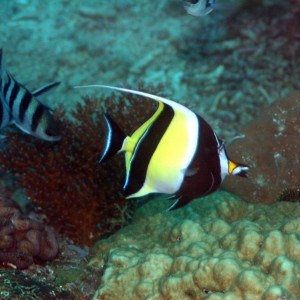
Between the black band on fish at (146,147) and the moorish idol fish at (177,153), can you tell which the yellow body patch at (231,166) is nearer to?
the moorish idol fish at (177,153)

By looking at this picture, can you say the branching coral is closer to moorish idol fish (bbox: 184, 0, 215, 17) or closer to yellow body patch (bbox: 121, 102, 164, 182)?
moorish idol fish (bbox: 184, 0, 215, 17)

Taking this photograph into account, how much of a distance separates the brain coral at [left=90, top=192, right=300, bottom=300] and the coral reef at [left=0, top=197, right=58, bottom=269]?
0.45m

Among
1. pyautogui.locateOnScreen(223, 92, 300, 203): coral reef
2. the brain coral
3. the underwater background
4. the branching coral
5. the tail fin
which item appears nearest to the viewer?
the tail fin

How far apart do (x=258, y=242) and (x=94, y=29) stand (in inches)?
245

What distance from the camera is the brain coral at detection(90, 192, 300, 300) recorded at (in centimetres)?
259

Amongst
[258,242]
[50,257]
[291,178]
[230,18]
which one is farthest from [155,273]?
[230,18]

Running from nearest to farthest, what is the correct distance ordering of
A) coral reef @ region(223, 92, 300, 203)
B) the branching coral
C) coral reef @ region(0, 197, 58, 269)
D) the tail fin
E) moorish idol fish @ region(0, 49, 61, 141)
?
the tail fin < coral reef @ region(0, 197, 58, 269) < moorish idol fish @ region(0, 49, 61, 141) < coral reef @ region(223, 92, 300, 203) < the branching coral

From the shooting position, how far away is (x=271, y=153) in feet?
14.1

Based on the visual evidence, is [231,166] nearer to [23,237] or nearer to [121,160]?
[23,237]

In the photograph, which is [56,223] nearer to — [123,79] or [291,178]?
[291,178]

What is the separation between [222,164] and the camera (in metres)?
2.12

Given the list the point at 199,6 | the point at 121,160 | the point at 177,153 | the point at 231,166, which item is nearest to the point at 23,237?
the point at 121,160

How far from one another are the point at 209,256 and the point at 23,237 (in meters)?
1.80

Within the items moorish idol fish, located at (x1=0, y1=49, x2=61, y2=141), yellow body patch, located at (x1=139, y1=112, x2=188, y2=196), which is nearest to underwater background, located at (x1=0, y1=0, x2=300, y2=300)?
moorish idol fish, located at (x1=0, y1=49, x2=61, y2=141)
